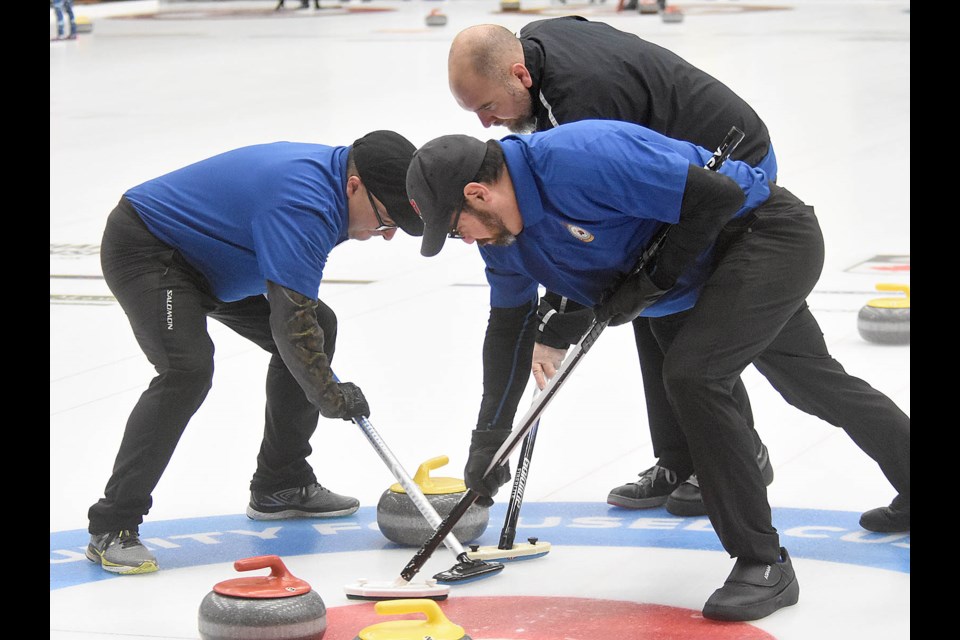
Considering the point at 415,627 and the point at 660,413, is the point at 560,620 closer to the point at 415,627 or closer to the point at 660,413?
the point at 415,627

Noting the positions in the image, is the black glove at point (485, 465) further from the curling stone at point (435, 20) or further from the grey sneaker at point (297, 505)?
the curling stone at point (435, 20)

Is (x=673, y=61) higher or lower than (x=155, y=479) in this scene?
higher

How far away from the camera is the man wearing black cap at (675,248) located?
3.99 m

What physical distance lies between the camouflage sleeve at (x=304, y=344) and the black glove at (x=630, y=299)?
0.82 m

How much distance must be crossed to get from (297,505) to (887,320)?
11.2 ft

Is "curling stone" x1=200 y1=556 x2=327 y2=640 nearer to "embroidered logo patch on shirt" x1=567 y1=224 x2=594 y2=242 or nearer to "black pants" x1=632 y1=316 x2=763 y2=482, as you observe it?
"embroidered logo patch on shirt" x1=567 y1=224 x2=594 y2=242

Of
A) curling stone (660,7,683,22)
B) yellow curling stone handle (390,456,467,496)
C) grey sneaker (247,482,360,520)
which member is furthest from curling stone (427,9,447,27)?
yellow curling stone handle (390,456,467,496)

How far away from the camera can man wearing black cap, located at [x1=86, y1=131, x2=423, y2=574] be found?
441 centimetres

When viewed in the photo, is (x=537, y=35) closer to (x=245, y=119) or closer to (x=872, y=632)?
(x=872, y=632)

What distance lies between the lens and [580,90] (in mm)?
4742

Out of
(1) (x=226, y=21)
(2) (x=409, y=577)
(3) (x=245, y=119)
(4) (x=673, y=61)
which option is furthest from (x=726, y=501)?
(1) (x=226, y=21)

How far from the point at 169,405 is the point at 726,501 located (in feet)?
5.72

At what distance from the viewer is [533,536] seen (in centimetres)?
498

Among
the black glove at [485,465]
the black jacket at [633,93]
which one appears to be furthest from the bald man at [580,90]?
the black glove at [485,465]
